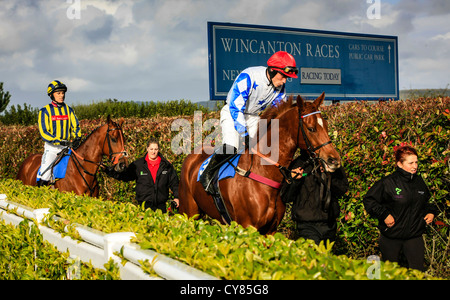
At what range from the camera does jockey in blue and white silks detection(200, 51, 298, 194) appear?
470 centimetres

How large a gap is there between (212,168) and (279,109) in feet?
3.24

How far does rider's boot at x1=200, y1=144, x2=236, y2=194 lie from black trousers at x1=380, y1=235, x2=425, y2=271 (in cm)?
182

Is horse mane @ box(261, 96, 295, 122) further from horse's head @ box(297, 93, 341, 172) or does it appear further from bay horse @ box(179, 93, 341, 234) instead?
horse's head @ box(297, 93, 341, 172)

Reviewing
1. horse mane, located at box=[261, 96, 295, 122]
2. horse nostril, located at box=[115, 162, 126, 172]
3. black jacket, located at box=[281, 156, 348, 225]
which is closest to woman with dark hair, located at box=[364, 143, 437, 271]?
black jacket, located at box=[281, 156, 348, 225]

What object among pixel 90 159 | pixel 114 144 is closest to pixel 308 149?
pixel 114 144

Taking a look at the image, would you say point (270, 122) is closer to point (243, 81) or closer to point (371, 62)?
point (243, 81)

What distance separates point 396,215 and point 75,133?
229 inches

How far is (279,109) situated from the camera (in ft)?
15.3

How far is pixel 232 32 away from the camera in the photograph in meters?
10.4

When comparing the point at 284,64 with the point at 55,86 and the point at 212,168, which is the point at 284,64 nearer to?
the point at 212,168

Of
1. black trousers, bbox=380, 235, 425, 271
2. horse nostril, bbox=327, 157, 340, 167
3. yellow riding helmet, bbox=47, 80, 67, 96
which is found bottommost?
black trousers, bbox=380, 235, 425, 271

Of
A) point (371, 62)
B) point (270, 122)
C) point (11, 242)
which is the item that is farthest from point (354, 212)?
point (371, 62)

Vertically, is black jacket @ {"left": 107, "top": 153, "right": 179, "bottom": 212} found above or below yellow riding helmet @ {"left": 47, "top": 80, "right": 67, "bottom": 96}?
below
